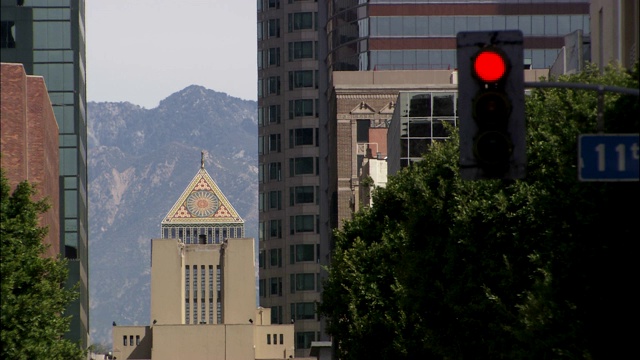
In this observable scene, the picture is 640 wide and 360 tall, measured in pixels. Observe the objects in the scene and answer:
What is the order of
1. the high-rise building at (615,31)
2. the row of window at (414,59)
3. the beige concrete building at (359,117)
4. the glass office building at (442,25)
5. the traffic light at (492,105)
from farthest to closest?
the row of window at (414,59) < the glass office building at (442,25) < the beige concrete building at (359,117) < the high-rise building at (615,31) < the traffic light at (492,105)

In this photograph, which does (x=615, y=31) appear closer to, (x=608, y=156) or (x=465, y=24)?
(x=608, y=156)

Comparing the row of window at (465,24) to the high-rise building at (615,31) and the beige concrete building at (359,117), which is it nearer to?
the beige concrete building at (359,117)

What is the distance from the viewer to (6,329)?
2259 inches

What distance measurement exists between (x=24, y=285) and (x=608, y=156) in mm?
41067

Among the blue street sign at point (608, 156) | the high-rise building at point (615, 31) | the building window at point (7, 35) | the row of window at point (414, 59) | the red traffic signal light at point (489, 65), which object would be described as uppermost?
the building window at point (7, 35)

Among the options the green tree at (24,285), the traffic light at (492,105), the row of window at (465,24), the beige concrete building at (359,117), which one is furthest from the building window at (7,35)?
the traffic light at (492,105)

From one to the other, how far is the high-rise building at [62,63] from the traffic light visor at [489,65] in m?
128

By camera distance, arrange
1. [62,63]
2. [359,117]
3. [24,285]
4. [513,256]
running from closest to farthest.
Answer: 1. [513,256]
2. [24,285]
3. [359,117]
4. [62,63]

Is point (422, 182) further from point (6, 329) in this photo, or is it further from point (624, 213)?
point (624, 213)

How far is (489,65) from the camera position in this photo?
20.0 m

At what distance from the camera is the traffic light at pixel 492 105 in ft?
65.5

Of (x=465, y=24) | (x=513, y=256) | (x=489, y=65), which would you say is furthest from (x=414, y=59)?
(x=489, y=65)

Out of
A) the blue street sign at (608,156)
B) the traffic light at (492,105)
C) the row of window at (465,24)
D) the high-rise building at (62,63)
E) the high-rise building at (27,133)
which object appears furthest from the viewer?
the high-rise building at (62,63)

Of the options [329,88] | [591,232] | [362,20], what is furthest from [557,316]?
[329,88]
